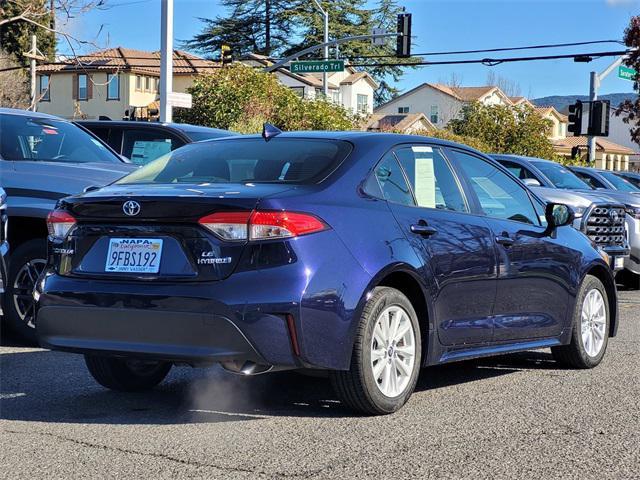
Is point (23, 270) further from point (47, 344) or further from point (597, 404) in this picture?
point (597, 404)

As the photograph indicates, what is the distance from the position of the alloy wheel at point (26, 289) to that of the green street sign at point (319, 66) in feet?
83.8

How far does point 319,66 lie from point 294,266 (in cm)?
2932

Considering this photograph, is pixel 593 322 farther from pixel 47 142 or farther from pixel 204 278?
pixel 47 142

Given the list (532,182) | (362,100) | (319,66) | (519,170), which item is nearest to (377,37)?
(319,66)

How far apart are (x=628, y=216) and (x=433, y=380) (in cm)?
777

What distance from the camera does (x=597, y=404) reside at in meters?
6.21

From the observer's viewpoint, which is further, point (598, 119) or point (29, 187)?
point (598, 119)

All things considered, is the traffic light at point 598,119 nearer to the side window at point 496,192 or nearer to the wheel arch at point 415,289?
the side window at point 496,192

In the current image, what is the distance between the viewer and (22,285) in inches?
319

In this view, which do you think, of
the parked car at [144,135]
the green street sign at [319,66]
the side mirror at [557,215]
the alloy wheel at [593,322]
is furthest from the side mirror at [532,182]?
the green street sign at [319,66]

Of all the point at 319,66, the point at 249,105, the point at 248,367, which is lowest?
the point at 248,367

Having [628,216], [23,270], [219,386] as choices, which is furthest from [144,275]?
[628,216]

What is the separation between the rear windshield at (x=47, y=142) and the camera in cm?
874

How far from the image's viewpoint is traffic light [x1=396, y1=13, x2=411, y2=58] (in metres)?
34.8
